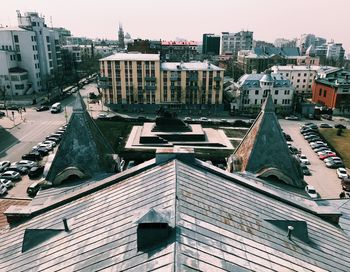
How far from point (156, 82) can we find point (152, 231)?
3172 inches

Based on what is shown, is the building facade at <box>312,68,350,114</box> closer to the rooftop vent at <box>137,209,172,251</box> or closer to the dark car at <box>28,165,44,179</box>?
the dark car at <box>28,165,44,179</box>

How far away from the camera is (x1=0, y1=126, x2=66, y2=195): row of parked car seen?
155ft

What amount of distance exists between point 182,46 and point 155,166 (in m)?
164

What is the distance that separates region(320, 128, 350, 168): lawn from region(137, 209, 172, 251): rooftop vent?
5494 centimetres

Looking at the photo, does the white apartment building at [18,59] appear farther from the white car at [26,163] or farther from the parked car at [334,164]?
the parked car at [334,164]

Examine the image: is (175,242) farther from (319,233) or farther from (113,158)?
(113,158)

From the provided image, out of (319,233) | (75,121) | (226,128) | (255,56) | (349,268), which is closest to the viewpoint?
(349,268)

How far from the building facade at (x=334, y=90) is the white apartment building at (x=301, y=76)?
8901 millimetres

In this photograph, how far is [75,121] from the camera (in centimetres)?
2798

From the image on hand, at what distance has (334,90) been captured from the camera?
9519cm

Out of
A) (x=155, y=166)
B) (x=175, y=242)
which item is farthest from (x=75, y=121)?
(x=175, y=242)

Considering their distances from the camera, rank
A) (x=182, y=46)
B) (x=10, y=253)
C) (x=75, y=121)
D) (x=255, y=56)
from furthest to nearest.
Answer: (x=182, y=46)
(x=255, y=56)
(x=75, y=121)
(x=10, y=253)

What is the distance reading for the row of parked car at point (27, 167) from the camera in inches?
1864

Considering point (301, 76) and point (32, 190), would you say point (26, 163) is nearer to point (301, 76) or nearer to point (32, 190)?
point (32, 190)
